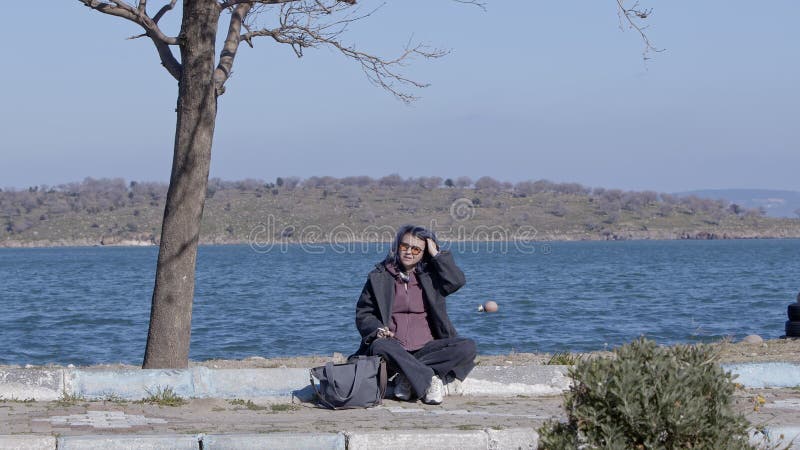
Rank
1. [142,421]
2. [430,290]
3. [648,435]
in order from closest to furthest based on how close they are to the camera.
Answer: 1. [648,435]
2. [142,421]
3. [430,290]

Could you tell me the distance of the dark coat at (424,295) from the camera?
8.54 m

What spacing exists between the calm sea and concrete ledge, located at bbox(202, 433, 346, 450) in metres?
9.51

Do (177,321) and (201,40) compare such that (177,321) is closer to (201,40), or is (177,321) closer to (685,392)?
(201,40)

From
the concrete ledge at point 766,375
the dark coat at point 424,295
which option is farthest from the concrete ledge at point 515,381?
the concrete ledge at point 766,375

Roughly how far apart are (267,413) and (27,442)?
6.32ft

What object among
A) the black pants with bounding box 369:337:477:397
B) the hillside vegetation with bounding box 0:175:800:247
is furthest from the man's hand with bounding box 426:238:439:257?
the hillside vegetation with bounding box 0:175:800:247

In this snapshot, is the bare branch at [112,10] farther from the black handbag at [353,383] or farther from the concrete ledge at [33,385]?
the black handbag at [353,383]

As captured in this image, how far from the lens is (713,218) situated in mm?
152625

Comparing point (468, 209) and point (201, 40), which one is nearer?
point (201, 40)

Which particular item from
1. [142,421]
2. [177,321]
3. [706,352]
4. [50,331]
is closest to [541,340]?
[50,331]

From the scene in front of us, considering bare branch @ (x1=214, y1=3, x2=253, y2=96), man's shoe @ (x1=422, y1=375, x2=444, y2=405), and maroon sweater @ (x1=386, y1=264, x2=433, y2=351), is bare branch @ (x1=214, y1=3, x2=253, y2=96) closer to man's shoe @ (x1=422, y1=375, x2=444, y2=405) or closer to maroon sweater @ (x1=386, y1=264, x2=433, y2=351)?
maroon sweater @ (x1=386, y1=264, x2=433, y2=351)

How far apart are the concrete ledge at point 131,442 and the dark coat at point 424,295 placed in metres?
2.12

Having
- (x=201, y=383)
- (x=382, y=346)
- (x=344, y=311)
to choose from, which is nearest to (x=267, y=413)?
(x=201, y=383)

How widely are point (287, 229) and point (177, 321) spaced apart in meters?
117
